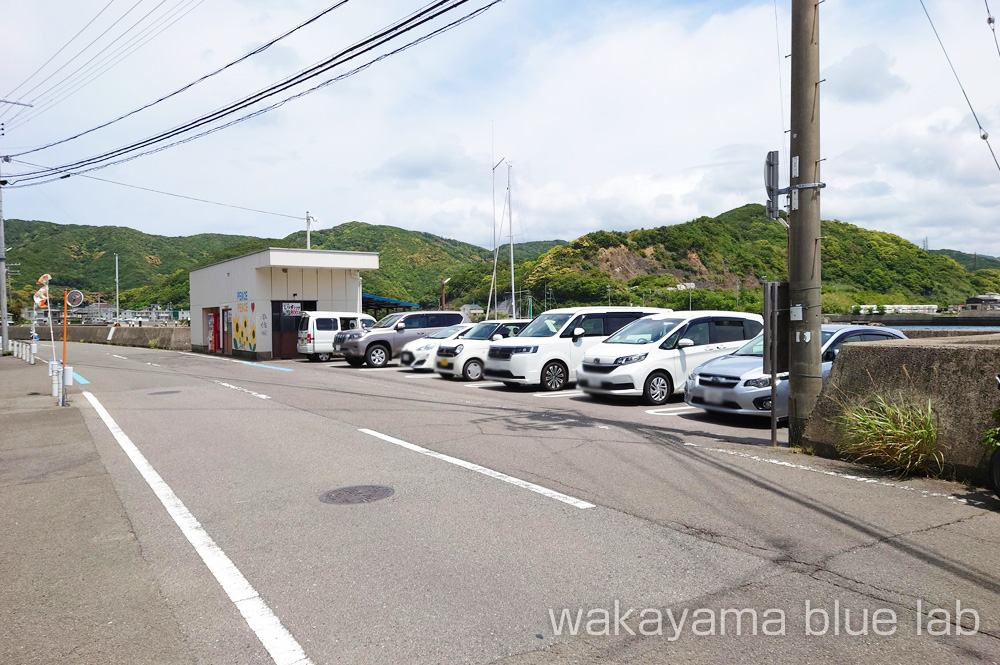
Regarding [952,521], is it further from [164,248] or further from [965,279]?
[164,248]

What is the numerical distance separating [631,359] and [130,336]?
148 feet

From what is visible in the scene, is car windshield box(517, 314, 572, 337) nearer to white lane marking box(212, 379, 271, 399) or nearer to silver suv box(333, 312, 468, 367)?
white lane marking box(212, 379, 271, 399)

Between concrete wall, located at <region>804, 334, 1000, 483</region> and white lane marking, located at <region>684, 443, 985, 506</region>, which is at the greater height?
concrete wall, located at <region>804, 334, 1000, 483</region>

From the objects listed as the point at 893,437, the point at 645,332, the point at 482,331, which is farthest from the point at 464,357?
the point at 893,437

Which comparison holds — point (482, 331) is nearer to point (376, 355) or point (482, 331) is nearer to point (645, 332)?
point (376, 355)

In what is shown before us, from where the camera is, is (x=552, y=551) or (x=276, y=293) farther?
(x=276, y=293)

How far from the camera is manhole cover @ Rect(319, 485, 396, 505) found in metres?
6.17

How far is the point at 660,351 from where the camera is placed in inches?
509

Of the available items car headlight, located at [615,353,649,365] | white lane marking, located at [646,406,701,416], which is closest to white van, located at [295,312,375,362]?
car headlight, located at [615,353,649,365]

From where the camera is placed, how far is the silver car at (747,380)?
10.1 metres

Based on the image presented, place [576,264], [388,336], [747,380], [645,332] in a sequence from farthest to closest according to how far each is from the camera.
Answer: [576,264] → [388,336] → [645,332] → [747,380]

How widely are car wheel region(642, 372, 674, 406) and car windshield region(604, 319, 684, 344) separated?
30.9 inches

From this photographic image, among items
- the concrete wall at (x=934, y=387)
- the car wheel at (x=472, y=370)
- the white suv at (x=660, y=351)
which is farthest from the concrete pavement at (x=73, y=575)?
the car wheel at (x=472, y=370)

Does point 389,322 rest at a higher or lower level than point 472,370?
higher
